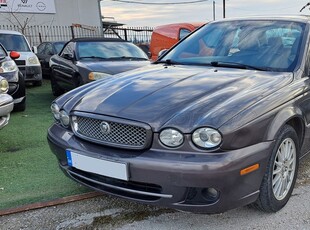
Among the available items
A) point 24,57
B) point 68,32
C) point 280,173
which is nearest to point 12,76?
point 24,57

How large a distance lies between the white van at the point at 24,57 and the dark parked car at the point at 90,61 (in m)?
1.21

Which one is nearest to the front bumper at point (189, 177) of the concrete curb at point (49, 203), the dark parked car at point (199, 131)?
the dark parked car at point (199, 131)

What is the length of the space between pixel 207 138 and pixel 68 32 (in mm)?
17581

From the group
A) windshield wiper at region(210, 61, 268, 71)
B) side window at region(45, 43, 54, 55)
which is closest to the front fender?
windshield wiper at region(210, 61, 268, 71)

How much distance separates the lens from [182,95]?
2621mm

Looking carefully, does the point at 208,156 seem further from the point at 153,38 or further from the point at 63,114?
the point at 153,38

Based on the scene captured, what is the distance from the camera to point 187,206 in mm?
2301

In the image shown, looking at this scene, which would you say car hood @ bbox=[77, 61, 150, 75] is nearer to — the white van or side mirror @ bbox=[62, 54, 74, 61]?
side mirror @ bbox=[62, 54, 74, 61]

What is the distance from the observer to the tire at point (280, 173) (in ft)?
8.29

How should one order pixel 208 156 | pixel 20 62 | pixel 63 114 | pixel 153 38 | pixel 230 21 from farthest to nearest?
pixel 153 38 → pixel 20 62 → pixel 230 21 → pixel 63 114 → pixel 208 156

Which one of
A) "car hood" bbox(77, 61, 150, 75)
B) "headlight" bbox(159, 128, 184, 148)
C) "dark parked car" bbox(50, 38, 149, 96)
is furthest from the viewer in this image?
"dark parked car" bbox(50, 38, 149, 96)

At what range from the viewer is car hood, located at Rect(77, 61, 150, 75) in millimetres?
5902

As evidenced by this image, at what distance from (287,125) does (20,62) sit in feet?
24.7

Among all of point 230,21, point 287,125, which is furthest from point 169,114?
point 230,21
